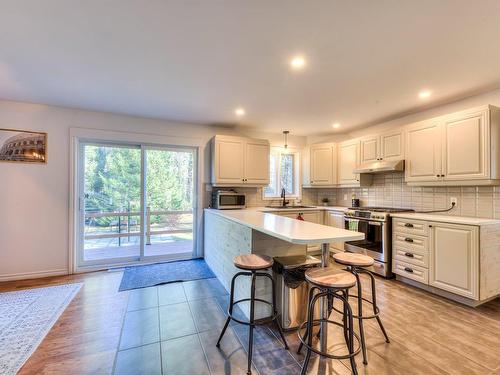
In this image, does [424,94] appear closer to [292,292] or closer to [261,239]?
[261,239]

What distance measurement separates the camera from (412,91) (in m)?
2.85

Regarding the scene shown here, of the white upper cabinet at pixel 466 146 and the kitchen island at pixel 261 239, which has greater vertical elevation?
the white upper cabinet at pixel 466 146

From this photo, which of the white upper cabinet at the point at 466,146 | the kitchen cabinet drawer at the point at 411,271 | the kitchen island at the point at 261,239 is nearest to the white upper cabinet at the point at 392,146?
the white upper cabinet at the point at 466,146

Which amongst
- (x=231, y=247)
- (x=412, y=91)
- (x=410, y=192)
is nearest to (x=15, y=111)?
(x=231, y=247)

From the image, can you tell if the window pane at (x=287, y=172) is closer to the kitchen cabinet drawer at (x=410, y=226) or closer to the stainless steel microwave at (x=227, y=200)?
the stainless steel microwave at (x=227, y=200)

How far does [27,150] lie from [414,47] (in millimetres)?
4717

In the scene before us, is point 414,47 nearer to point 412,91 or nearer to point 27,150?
point 412,91

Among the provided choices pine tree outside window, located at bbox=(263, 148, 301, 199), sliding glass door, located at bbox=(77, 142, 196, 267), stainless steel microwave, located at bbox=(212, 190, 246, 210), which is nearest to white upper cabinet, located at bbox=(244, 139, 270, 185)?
stainless steel microwave, located at bbox=(212, 190, 246, 210)

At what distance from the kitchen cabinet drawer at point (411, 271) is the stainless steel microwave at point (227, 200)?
2.46m

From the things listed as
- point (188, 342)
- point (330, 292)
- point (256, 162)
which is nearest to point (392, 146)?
point (256, 162)

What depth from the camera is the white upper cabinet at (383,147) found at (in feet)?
11.8

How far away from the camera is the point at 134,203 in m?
3.99

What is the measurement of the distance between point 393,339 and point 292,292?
935 mm

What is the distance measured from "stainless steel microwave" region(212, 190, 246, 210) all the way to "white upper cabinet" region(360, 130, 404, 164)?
227cm
